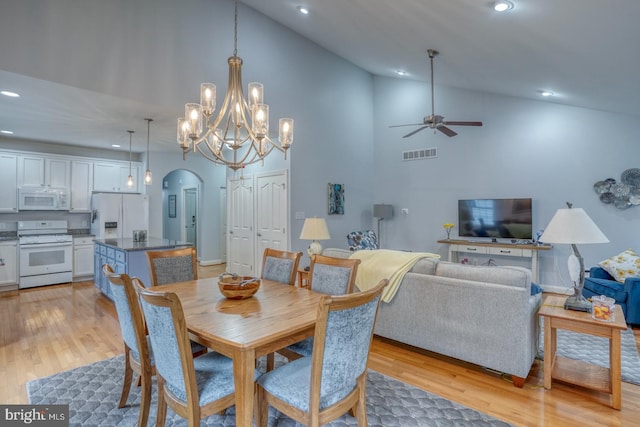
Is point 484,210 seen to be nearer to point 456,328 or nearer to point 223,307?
point 456,328

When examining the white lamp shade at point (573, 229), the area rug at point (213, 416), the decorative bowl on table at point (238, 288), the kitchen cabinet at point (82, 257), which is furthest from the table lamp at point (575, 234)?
the kitchen cabinet at point (82, 257)

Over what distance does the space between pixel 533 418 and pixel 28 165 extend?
7835 millimetres

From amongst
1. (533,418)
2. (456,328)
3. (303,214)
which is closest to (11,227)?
(303,214)

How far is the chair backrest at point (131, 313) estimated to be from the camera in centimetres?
182

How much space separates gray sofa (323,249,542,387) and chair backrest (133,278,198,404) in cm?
200

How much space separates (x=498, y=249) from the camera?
5.41 metres

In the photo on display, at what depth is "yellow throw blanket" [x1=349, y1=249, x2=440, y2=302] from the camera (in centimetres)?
299

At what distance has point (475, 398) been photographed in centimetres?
234

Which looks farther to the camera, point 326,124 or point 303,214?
point 326,124

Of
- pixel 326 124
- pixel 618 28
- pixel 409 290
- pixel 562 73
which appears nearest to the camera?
pixel 618 28

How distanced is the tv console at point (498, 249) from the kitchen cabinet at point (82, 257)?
21.4 feet

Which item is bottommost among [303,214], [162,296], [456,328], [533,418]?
[533,418]

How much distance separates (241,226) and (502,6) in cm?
521

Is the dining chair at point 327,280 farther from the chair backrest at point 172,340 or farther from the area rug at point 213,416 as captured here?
the chair backrest at point 172,340
